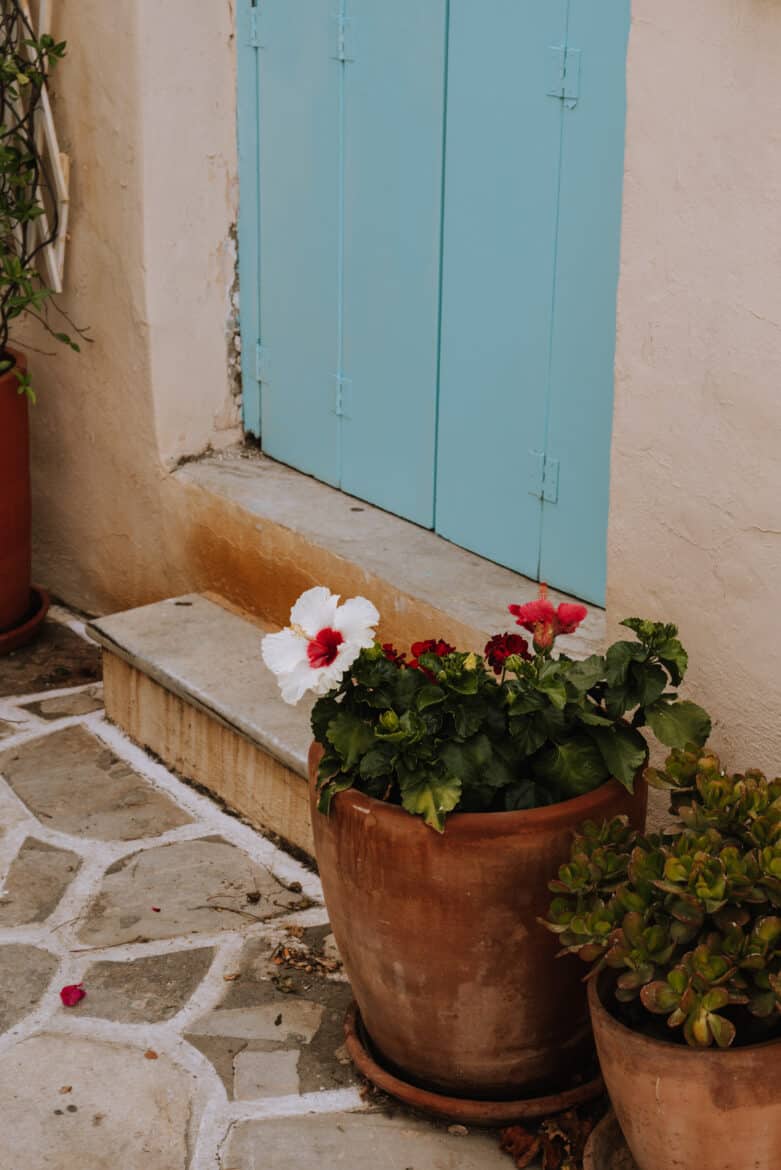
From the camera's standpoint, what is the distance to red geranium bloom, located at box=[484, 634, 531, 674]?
303cm

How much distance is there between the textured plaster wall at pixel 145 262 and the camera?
187 inches

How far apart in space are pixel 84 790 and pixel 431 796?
1.81 metres

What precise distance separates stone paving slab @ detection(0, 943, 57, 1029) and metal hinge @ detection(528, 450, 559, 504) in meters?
1.60

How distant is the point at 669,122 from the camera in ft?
9.86

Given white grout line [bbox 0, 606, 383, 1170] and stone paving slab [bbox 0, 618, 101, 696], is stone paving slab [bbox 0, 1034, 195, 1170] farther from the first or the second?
stone paving slab [bbox 0, 618, 101, 696]

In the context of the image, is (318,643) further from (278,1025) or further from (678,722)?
(278,1025)

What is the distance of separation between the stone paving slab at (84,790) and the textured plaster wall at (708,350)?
163 centimetres

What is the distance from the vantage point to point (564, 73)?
12.2 ft

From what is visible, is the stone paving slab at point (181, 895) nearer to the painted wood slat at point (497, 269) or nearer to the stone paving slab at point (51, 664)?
the painted wood slat at point (497, 269)

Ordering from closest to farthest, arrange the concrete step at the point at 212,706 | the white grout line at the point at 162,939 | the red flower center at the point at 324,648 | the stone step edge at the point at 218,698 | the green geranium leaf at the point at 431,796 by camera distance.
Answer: the green geranium leaf at the point at 431,796, the red flower center at the point at 324,648, the white grout line at the point at 162,939, the stone step edge at the point at 218,698, the concrete step at the point at 212,706

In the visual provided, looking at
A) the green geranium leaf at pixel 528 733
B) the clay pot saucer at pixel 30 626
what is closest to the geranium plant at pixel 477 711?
the green geranium leaf at pixel 528 733

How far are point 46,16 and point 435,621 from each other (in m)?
2.33

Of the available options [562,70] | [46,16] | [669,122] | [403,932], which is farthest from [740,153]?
[46,16]

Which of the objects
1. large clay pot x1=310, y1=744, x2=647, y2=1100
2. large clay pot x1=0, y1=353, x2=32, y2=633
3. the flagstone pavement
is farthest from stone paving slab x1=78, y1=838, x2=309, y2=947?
large clay pot x1=0, y1=353, x2=32, y2=633
